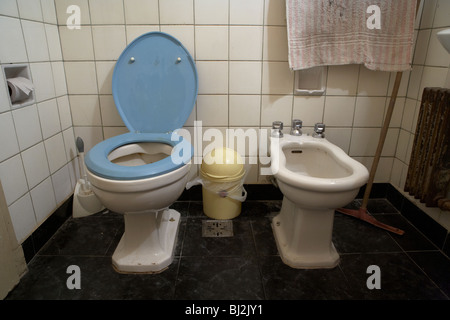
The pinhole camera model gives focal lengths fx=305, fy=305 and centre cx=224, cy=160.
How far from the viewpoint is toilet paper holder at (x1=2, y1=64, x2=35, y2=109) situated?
3.69ft

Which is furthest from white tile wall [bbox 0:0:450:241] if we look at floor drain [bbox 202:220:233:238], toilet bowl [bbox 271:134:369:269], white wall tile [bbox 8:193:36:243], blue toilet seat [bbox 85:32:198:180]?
floor drain [bbox 202:220:233:238]

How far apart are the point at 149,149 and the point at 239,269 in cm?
63

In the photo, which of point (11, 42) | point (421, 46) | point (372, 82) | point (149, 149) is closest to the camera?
point (11, 42)

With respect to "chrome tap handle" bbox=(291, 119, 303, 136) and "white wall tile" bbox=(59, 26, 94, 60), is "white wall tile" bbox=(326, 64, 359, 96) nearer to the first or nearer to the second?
"chrome tap handle" bbox=(291, 119, 303, 136)

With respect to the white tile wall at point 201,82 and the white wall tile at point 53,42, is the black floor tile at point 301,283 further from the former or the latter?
the white wall tile at point 53,42

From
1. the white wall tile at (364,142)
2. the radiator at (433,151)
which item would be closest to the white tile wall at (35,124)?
the white wall tile at (364,142)

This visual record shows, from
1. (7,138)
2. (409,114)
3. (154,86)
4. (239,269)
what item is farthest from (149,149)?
(409,114)

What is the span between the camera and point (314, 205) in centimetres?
109

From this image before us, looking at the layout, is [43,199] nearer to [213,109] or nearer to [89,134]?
[89,134]

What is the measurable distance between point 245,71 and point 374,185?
3.19 ft

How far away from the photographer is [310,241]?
1222mm

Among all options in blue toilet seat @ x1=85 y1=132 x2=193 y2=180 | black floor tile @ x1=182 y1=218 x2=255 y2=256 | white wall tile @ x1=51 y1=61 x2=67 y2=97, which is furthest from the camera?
white wall tile @ x1=51 y1=61 x2=67 y2=97
